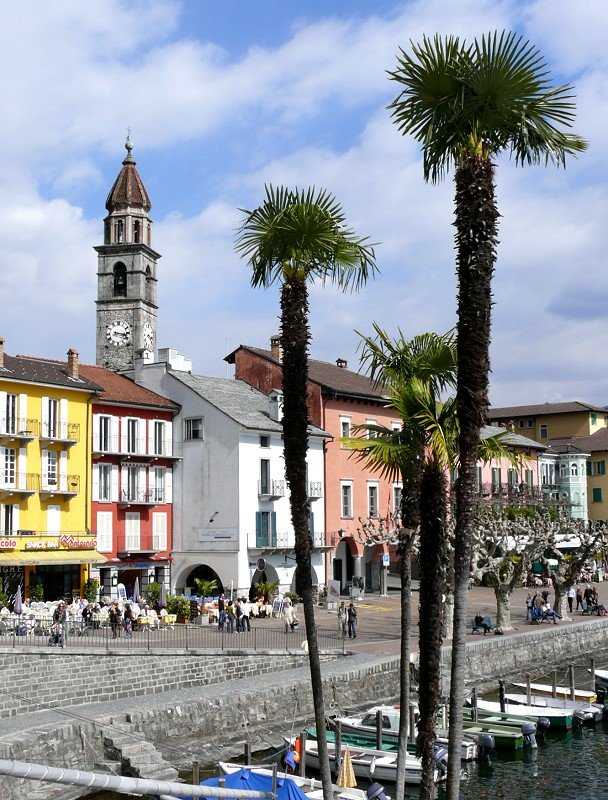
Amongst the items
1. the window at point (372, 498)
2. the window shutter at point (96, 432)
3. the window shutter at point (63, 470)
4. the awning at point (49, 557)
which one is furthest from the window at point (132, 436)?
the window at point (372, 498)

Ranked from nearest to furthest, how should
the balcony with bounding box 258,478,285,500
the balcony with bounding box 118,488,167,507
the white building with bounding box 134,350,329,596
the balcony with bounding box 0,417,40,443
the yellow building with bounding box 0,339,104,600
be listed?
the balcony with bounding box 0,417,40,443 < the yellow building with bounding box 0,339,104,600 < the balcony with bounding box 118,488,167,507 < the white building with bounding box 134,350,329,596 < the balcony with bounding box 258,478,285,500

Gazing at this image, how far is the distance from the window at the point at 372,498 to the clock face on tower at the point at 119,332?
115 feet

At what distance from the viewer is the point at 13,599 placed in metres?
43.2

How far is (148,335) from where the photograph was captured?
90.6m

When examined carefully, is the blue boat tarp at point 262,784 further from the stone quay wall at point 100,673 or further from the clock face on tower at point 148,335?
the clock face on tower at point 148,335

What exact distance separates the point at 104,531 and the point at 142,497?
3.19m

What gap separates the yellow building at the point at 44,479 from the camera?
147 feet

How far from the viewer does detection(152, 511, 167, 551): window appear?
2051 inches

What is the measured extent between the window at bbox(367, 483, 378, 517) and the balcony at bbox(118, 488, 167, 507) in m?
14.8

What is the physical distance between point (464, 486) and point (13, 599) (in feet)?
120

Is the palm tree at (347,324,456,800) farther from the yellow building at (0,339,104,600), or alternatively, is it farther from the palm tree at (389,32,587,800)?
the yellow building at (0,339,104,600)

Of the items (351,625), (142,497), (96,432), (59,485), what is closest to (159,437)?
(142,497)

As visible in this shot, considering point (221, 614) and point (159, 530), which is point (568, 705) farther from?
point (159, 530)

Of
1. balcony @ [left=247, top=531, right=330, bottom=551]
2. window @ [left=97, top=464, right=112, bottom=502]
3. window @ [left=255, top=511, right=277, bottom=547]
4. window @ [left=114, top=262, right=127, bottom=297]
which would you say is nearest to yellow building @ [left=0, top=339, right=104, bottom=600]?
window @ [left=97, top=464, right=112, bottom=502]
